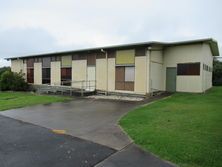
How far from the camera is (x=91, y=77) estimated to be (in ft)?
57.0

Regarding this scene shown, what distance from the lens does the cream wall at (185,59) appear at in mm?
14539

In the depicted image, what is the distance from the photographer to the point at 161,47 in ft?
50.9

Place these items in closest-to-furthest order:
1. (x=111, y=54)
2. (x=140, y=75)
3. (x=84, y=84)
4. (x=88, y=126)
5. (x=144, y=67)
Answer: (x=88, y=126) → (x=144, y=67) → (x=140, y=75) → (x=111, y=54) → (x=84, y=84)

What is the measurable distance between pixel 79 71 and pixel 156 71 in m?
7.36

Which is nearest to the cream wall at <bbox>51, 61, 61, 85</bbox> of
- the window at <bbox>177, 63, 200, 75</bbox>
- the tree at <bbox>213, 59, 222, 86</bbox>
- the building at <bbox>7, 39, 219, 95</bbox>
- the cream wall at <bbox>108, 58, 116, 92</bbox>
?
the building at <bbox>7, 39, 219, 95</bbox>

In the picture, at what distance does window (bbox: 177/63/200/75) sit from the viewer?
47.9ft

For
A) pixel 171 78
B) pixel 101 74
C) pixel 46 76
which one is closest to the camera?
pixel 171 78

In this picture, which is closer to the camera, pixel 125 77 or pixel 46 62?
pixel 125 77

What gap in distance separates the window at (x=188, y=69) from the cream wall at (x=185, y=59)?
12.1 inches

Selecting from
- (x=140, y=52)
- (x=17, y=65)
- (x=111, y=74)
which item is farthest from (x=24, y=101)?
(x=17, y=65)

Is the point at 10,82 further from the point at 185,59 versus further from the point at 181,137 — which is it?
the point at 181,137

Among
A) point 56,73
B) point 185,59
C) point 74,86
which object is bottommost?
point 74,86

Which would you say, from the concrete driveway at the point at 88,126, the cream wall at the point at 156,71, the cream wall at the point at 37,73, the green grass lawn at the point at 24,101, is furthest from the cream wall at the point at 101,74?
the cream wall at the point at 37,73

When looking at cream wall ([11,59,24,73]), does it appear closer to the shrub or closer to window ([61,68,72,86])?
the shrub
